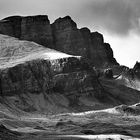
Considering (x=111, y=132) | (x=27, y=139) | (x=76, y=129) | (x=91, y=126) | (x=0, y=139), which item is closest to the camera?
(x=0, y=139)

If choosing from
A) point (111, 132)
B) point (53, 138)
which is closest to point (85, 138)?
point (53, 138)

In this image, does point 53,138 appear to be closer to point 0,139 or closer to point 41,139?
point 41,139

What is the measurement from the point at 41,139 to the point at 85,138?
39.1ft

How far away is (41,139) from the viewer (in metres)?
128

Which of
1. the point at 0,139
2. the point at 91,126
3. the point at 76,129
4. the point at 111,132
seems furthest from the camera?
the point at 91,126

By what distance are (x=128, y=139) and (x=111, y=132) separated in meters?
26.7

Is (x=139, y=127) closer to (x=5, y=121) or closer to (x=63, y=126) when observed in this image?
(x=63, y=126)

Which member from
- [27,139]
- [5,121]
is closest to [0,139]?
[27,139]

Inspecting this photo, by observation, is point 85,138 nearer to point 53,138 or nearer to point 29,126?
point 53,138

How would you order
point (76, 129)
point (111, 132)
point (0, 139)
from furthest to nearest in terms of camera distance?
point (76, 129) < point (111, 132) < point (0, 139)

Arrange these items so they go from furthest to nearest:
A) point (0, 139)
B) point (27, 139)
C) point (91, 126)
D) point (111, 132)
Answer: point (91, 126) < point (111, 132) < point (27, 139) < point (0, 139)

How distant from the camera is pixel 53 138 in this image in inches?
5197

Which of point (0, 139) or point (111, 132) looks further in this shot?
point (111, 132)

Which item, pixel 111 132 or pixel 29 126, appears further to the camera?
pixel 29 126
